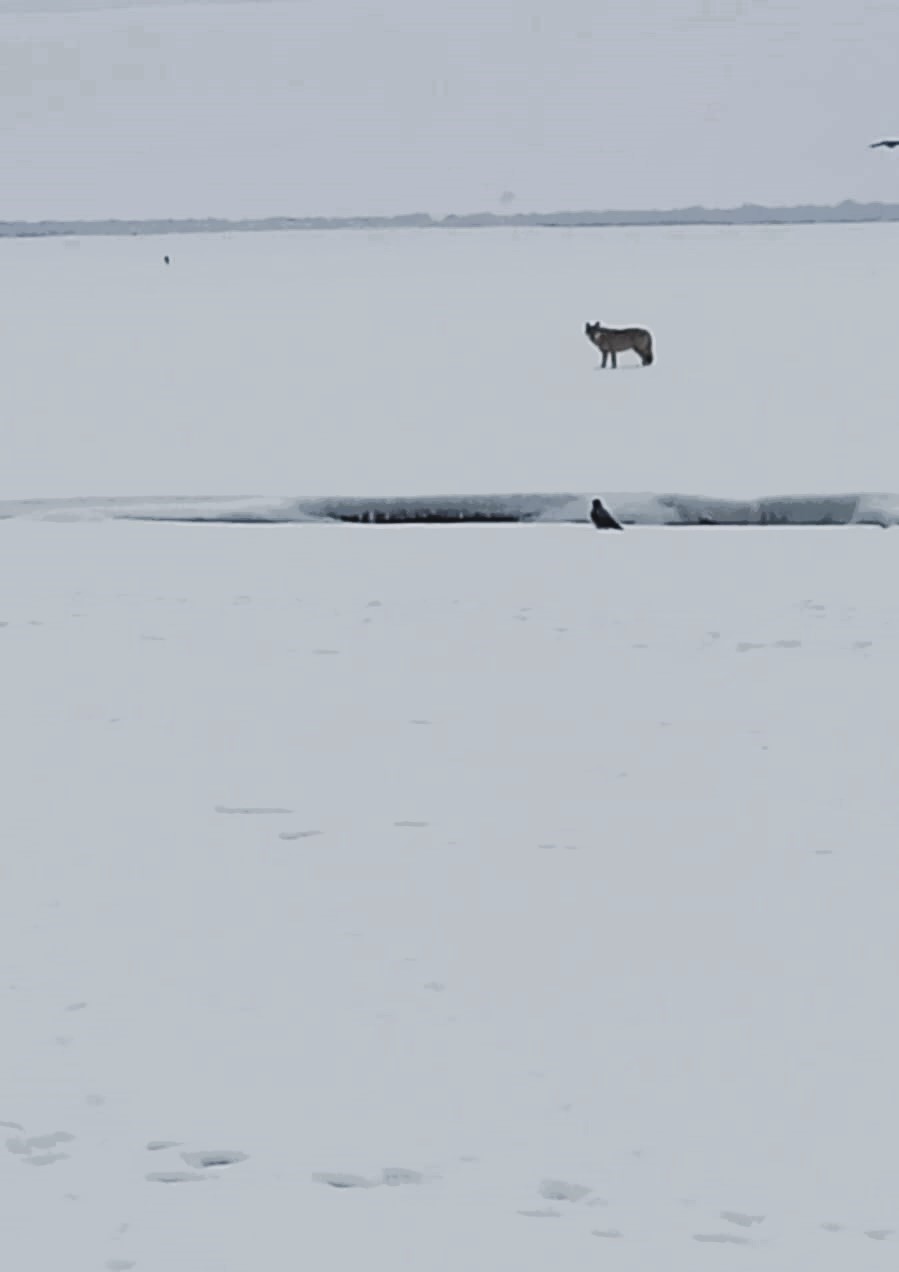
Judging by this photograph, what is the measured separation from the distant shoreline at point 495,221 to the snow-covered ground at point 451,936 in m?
25.3

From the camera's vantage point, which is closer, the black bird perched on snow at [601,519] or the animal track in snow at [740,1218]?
the animal track in snow at [740,1218]

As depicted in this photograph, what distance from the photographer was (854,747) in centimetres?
561

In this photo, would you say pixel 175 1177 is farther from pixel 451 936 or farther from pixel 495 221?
pixel 495 221

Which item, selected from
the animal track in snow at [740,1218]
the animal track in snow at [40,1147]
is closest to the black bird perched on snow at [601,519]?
the animal track in snow at [40,1147]

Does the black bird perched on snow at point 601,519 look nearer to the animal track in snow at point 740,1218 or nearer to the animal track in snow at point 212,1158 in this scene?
the animal track in snow at point 212,1158

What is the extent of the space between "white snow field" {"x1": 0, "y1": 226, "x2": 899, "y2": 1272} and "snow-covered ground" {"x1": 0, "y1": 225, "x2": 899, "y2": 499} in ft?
0.46

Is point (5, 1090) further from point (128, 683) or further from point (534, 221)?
point (534, 221)

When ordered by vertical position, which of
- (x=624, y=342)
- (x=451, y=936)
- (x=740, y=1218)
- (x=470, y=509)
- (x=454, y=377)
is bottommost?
(x=740, y=1218)

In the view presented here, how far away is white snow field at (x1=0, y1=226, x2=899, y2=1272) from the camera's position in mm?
3236

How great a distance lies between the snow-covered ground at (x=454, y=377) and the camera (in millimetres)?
A: 11047

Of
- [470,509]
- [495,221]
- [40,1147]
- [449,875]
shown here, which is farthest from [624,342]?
[495,221]

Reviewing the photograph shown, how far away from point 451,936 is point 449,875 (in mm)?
381

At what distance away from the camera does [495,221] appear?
33094mm

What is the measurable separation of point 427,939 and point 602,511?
526 cm
